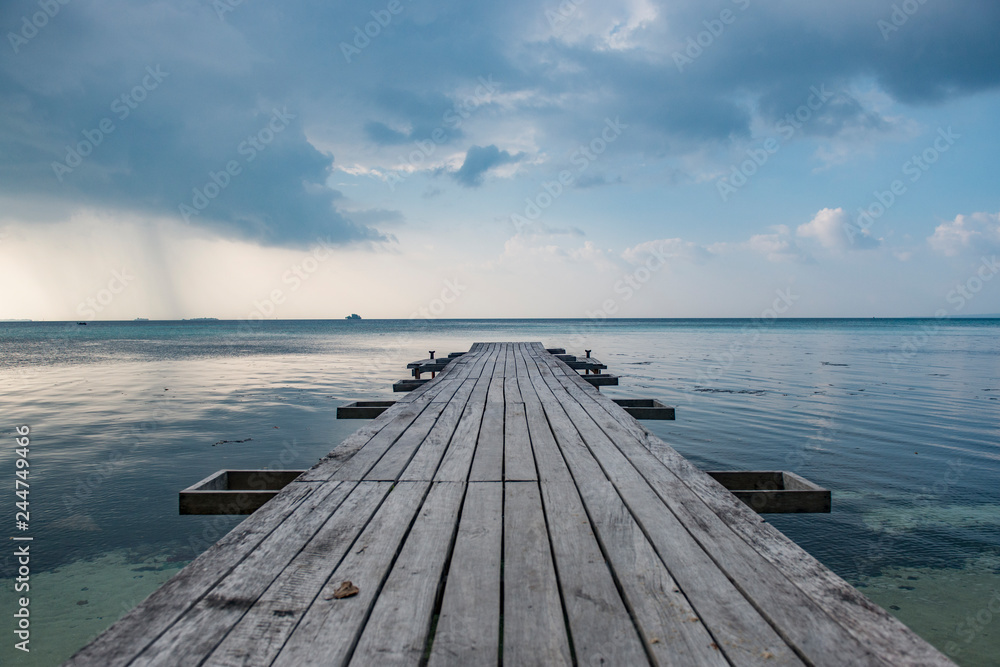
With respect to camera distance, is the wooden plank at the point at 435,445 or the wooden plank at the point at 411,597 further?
the wooden plank at the point at 435,445

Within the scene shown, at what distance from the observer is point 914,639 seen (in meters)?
1.71

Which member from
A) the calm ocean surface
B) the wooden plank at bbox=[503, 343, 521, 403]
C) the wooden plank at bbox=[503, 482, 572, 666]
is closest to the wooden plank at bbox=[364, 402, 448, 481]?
the wooden plank at bbox=[503, 482, 572, 666]

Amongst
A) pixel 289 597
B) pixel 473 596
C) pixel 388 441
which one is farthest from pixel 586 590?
pixel 388 441

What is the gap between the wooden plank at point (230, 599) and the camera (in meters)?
1.62

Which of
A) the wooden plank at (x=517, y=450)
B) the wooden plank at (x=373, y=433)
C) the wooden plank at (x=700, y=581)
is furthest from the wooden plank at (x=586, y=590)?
the wooden plank at (x=373, y=433)

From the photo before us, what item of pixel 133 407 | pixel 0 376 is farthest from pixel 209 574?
pixel 0 376

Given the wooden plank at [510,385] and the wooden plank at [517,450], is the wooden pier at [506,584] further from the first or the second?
the wooden plank at [510,385]

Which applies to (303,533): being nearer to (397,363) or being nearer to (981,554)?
(981,554)

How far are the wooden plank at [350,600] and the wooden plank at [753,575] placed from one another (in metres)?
1.43

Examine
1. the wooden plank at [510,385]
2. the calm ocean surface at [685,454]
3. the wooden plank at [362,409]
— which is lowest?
the calm ocean surface at [685,454]

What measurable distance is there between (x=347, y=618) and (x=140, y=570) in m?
4.03

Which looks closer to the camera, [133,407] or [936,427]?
[936,427]

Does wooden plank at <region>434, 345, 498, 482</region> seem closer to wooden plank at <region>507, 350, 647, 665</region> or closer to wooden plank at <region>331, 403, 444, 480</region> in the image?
wooden plank at <region>331, 403, 444, 480</region>

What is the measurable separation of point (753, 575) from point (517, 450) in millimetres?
2225
